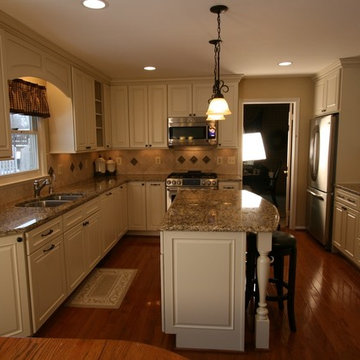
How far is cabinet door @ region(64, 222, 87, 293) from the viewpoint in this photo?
8.89ft

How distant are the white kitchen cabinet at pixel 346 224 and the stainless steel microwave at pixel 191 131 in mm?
1902

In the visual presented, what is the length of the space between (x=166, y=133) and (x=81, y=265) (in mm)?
2505

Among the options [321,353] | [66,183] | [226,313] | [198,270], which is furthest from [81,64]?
[321,353]

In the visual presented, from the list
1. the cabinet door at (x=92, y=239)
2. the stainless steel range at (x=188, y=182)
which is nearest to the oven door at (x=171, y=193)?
the stainless steel range at (x=188, y=182)

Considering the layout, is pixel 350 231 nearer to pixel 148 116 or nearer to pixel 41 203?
pixel 148 116

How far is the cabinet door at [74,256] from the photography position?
2.71 metres

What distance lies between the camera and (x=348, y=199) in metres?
3.58

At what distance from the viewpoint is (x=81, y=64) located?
3.73m

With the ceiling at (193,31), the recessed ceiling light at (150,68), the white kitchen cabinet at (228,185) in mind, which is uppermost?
the recessed ceiling light at (150,68)

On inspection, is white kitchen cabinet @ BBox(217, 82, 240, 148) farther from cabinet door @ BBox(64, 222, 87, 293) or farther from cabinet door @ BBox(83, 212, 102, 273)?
cabinet door @ BBox(64, 222, 87, 293)

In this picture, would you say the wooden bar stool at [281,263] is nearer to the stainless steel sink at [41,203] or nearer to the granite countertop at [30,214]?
the granite countertop at [30,214]

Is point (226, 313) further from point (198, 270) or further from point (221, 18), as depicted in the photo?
point (221, 18)

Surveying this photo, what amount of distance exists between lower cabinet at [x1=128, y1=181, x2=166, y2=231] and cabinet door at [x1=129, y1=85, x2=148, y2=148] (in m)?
0.69

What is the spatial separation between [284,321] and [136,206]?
280 cm
